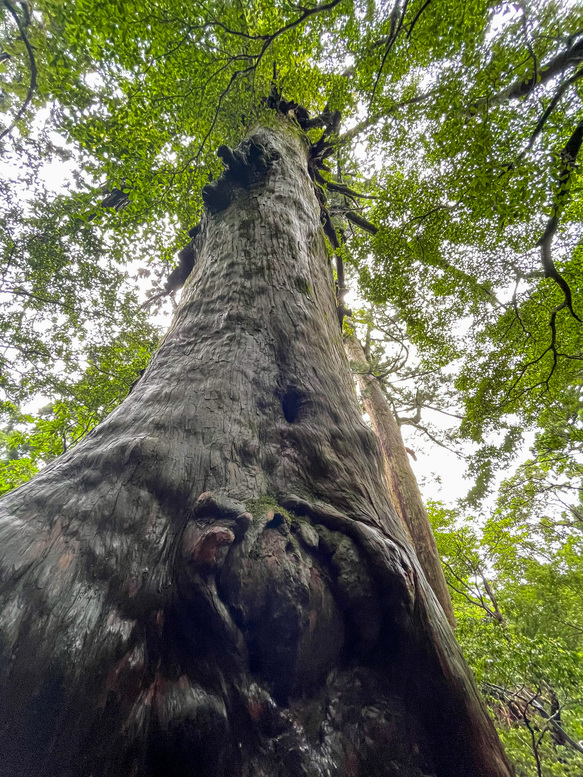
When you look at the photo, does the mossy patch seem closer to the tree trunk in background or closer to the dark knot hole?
the dark knot hole

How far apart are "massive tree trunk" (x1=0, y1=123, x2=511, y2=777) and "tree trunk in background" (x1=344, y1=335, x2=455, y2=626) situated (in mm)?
2473

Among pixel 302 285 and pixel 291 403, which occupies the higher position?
pixel 302 285

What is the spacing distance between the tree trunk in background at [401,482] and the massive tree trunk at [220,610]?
8.11 ft

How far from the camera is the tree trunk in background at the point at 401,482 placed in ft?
13.6

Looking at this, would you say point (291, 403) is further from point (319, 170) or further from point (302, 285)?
point (319, 170)

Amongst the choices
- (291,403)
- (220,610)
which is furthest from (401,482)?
(220,610)

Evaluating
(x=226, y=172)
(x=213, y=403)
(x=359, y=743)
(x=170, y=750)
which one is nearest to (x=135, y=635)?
(x=170, y=750)

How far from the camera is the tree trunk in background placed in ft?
13.6

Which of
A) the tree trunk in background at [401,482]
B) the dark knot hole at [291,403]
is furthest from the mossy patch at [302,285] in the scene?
the tree trunk in background at [401,482]

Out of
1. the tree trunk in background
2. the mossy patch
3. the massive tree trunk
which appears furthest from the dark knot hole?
the tree trunk in background

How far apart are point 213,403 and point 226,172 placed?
2287 mm

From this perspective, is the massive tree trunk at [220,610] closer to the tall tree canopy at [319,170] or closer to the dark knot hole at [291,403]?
the dark knot hole at [291,403]

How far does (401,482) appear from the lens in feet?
18.1

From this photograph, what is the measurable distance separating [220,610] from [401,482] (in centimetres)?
501
